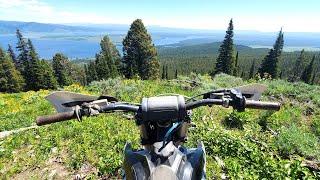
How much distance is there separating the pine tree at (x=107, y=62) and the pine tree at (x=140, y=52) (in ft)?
Result: 33.7

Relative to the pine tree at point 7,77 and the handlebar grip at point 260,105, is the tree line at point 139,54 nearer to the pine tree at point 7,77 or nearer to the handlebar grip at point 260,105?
the pine tree at point 7,77

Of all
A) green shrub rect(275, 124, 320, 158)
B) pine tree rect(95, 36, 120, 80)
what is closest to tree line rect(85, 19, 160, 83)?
pine tree rect(95, 36, 120, 80)

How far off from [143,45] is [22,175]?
38.2 metres

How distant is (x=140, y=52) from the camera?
150ft

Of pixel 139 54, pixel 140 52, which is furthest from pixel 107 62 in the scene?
pixel 140 52

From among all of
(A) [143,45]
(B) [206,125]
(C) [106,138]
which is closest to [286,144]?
(B) [206,125]

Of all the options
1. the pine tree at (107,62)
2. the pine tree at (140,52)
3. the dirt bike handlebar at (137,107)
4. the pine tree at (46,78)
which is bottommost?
the pine tree at (46,78)

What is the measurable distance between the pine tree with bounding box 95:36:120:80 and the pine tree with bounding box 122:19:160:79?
10.3 meters

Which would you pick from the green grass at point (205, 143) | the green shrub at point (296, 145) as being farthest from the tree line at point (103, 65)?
the green shrub at point (296, 145)

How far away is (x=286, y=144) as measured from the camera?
8336 mm

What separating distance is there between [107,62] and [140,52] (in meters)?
18.1

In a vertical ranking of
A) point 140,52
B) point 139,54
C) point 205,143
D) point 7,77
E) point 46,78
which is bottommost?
point 46,78

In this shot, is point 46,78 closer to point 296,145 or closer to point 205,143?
point 205,143

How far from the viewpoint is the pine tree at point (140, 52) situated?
4384cm
